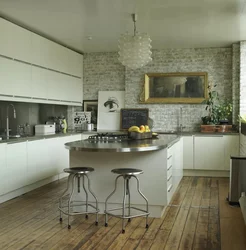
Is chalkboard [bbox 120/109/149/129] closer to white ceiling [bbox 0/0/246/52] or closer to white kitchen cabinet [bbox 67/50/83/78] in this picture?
white kitchen cabinet [bbox 67/50/83/78]

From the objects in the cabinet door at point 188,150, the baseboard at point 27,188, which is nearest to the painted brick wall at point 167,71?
the cabinet door at point 188,150

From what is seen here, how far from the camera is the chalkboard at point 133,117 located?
881 cm

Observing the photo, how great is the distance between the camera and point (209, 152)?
7910 millimetres

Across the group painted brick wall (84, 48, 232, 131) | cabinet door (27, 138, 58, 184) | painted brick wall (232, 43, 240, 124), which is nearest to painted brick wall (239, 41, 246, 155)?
painted brick wall (232, 43, 240, 124)

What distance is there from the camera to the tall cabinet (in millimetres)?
5941

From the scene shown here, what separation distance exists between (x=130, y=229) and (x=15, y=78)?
Answer: 3.11 meters

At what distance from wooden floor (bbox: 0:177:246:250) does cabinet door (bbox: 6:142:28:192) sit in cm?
24

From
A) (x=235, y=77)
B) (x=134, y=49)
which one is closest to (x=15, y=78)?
(x=134, y=49)

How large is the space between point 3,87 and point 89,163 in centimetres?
187

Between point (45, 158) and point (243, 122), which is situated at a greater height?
point (243, 122)

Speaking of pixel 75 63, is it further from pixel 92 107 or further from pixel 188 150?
pixel 188 150

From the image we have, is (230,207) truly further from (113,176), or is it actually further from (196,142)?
(196,142)

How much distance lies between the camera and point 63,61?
26.6 ft

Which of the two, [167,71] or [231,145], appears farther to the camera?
[167,71]
